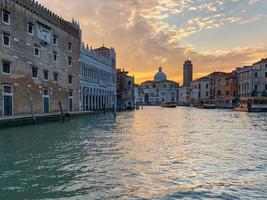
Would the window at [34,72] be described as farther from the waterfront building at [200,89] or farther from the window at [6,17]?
the waterfront building at [200,89]

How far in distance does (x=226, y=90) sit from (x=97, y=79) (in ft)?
159

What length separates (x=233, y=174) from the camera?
7.54 m

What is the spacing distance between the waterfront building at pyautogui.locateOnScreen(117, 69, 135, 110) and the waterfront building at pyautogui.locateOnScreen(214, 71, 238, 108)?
2503 cm

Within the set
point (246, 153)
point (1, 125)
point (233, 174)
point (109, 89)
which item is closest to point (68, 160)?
point (233, 174)

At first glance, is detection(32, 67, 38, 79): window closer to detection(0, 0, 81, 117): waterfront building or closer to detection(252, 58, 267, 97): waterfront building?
detection(0, 0, 81, 117): waterfront building

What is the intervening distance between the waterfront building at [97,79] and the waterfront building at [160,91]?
3526 inches

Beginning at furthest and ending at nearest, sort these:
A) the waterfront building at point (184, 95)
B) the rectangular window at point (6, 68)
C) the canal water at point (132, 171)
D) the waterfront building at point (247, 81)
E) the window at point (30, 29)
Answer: the waterfront building at point (184, 95)
the waterfront building at point (247, 81)
the window at point (30, 29)
the rectangular window at point (6, 68)
the canal water at point (132, 171)

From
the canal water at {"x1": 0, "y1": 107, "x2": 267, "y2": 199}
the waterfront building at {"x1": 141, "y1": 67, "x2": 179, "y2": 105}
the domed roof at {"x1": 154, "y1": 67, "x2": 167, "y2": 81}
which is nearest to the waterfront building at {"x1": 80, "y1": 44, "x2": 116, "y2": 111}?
the canal water at {"x1": 0, "y1": 107, "x2": 267, "y2": 199}

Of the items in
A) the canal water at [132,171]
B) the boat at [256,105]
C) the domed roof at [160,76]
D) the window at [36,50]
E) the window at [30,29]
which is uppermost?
the domed roof at [160,76]

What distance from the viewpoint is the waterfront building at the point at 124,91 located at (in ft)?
223

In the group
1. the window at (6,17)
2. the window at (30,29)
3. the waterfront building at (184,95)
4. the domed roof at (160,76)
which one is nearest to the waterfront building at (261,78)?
the window at (30,29)

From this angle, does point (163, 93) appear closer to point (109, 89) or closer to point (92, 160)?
point (109, 89)

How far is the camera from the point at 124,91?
72812 millimetres

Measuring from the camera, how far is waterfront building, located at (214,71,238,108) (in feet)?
265
